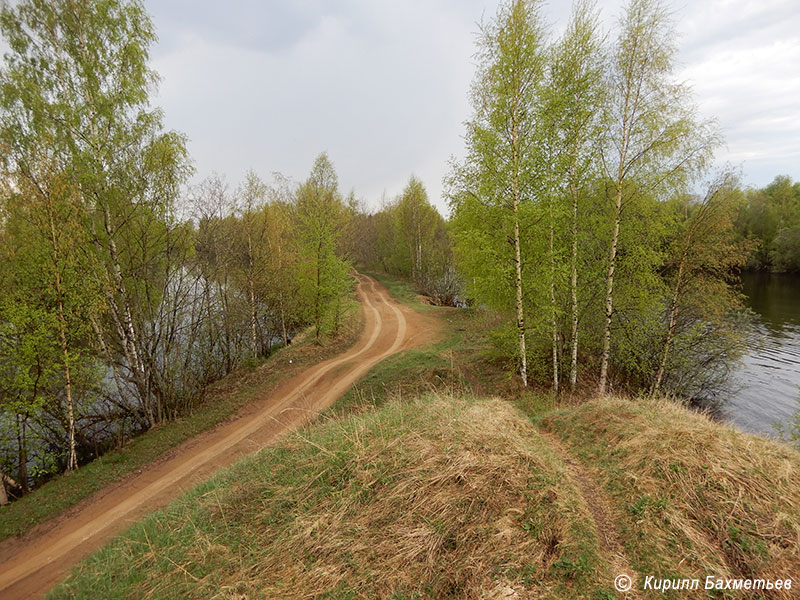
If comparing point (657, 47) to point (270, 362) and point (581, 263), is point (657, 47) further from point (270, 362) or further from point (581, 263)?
point (270, 362)

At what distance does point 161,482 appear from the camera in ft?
30.3

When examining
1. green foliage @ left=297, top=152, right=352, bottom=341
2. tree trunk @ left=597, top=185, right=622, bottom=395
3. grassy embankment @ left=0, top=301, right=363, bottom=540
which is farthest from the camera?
green foliage @ left=297, top=152, right=352, bottom=341

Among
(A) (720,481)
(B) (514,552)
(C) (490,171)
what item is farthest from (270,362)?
(A) (720,481)

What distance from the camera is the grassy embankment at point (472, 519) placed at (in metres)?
3.44

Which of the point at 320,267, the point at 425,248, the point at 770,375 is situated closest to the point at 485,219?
the point at 320,267

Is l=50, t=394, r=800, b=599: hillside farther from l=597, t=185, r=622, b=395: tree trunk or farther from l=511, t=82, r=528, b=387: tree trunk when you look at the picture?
l=597, t=185, r=622, b=395: tree trunk

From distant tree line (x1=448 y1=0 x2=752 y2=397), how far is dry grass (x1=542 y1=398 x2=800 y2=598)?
534cm

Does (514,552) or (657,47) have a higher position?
(657,47)

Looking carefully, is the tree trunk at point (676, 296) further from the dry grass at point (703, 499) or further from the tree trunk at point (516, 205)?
the dry grass at point (703, 499)

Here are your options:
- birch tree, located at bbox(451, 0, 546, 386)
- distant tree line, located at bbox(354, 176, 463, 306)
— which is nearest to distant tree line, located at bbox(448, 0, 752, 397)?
birch tree, located at bbox(451, 0, 546, 386)

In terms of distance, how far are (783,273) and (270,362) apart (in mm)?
69382

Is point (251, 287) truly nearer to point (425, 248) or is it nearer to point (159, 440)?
point (159, 440)

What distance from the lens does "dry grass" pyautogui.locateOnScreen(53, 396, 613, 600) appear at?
11.5 feet

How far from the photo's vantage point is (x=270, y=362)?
1798 cm
